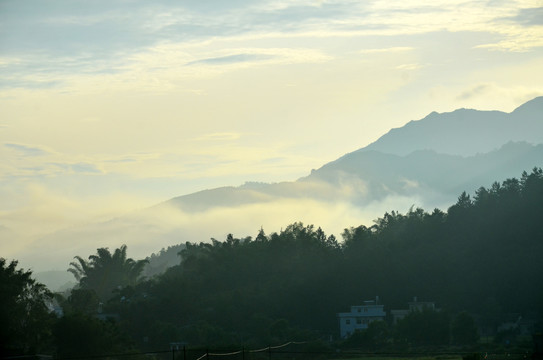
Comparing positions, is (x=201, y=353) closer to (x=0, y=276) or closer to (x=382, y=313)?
(x=0, y=276)

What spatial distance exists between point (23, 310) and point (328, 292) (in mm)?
35771

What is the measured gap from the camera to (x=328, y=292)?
84250mm

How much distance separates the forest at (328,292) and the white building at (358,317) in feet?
3.45

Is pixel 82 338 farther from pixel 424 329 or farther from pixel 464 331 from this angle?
pixel 464 331

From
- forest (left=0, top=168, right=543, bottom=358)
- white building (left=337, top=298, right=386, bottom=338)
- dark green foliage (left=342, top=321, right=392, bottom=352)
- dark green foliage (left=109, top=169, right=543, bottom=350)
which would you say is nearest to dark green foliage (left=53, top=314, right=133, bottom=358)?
forest (left=0, top=168, right=543, bottom=358)

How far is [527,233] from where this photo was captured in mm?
92438

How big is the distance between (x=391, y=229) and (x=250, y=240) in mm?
18426

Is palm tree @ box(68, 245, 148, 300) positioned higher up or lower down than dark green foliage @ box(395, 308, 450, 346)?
higher up

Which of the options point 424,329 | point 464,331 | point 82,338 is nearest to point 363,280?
point 424,329

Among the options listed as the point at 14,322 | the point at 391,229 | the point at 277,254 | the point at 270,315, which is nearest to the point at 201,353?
the point at 14,322

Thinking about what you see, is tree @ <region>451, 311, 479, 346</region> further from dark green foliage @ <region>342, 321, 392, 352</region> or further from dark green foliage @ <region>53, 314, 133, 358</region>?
dark green foliage @ <region>53, 314, 133, 358</region>

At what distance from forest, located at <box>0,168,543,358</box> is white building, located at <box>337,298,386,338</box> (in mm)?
1052

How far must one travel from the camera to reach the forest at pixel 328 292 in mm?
59219

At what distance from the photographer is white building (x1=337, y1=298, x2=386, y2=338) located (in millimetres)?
77125
